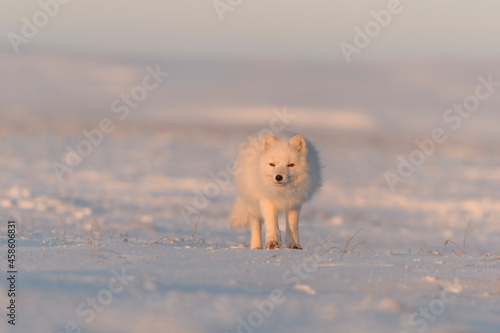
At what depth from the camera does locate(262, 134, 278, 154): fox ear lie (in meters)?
6.46

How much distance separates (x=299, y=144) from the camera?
21.1 feet

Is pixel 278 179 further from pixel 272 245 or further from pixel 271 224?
pixel 272 245

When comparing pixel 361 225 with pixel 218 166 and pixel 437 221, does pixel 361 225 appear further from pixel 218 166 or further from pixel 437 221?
pixel 218 166

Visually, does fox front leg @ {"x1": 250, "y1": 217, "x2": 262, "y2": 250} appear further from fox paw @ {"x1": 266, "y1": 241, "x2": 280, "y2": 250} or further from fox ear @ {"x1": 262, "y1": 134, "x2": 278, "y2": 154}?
fox ear @ {"x1": 262, "y1": 134, "x2": 278, "y2": 154}

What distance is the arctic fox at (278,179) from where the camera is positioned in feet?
20.7

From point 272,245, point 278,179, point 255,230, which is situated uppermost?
point 278,179

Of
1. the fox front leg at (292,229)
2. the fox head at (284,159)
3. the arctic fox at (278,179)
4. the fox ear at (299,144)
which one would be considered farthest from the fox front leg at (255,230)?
the fox ear at (299,144)

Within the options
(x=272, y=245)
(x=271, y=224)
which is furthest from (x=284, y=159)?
(x=272, y=245)

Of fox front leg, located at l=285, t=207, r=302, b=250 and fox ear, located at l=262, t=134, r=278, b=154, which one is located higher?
fox ear, located at l=262, t=134, r=278, b=154

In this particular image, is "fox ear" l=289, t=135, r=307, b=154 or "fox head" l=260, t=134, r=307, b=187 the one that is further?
"fox ear" l=289, t=135, r=307, b=154

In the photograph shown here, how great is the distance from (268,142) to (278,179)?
1.76 ft

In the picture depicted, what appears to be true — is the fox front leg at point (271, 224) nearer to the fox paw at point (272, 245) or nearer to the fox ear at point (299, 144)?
the fox paw at point (272, 245)

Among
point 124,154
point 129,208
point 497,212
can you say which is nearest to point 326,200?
point 497,212

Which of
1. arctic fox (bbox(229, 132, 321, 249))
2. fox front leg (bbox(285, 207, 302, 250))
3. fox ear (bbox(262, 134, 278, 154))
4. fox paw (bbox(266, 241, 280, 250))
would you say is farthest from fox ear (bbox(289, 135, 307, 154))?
fox paw (bbox(266, 241, 280, 250))
